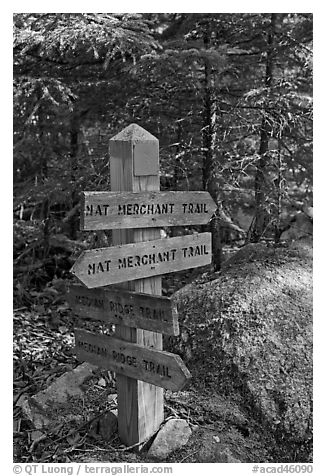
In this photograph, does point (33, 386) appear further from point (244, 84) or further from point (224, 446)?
point (244, 84)

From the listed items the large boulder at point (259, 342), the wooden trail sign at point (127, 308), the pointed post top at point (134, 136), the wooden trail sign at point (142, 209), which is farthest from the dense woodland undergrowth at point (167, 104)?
the wooden trail sign at point (142, 209)

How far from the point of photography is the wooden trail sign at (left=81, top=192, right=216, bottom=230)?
3355mm

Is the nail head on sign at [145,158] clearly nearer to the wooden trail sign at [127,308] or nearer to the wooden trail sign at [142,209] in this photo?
the wooden trail sign at [142,209]

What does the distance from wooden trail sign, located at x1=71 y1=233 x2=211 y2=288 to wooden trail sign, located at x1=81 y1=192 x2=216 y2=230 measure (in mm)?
145

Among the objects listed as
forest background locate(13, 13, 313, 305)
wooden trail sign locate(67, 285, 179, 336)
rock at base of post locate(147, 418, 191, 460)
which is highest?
forest background locate(13, 13, 313, 305)

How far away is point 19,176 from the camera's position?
8797 millimetres

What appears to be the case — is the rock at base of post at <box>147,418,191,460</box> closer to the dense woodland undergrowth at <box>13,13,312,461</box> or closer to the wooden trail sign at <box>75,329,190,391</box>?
the wooden trail sign at <box>75,329,190,391</box>

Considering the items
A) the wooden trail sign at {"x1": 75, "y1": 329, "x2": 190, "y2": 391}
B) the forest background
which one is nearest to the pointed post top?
the wooden trail sign at {"x1": 75, "y1": 329, "x2": 190, "y2": 391}

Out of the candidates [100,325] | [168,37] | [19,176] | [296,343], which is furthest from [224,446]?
[19,176]

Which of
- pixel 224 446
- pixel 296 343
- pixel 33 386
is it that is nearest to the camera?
pixel 224 446

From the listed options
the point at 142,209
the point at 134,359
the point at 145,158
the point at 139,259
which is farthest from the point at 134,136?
the point at 134,359

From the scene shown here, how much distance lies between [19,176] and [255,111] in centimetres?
455

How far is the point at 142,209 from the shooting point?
3596mm

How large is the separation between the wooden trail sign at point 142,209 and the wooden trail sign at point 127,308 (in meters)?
0.51
